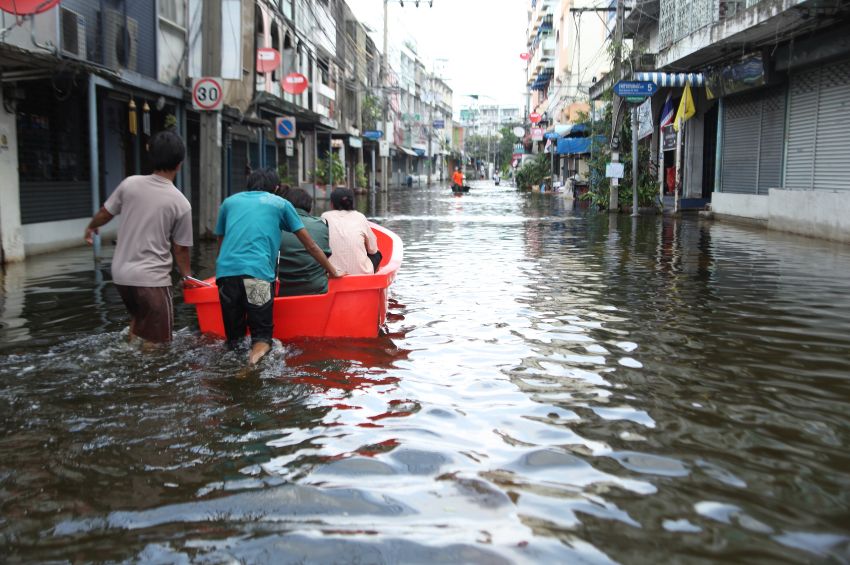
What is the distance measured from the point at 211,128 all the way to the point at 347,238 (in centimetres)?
800

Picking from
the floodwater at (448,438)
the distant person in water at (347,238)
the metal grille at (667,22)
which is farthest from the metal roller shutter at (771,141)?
the distant person in water at (347,238)

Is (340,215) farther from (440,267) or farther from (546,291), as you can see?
(440,267)

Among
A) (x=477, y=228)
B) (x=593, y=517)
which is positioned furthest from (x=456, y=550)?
(x=477, y=228)

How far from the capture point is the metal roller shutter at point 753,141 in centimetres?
1955

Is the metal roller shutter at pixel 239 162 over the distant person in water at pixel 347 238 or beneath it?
over

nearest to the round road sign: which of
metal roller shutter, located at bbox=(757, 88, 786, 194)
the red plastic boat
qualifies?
the red plastic boat

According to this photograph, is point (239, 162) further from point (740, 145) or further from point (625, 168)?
point (740, 145)

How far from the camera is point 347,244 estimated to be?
739 cm

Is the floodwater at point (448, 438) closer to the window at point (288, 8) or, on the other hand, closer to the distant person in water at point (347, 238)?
the distant person in water at point (347, 238)

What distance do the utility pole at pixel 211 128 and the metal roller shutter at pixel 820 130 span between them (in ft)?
39.5

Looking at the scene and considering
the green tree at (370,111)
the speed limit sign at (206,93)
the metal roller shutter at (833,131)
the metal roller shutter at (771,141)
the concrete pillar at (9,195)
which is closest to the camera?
the concrete pillar at (9,195)

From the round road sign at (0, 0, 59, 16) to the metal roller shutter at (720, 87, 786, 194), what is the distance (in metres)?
16.0

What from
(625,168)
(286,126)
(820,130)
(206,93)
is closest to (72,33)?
(206,93)

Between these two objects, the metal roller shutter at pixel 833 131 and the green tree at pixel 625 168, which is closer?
the metal roller shutter at pixel 833 131
